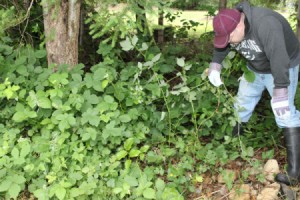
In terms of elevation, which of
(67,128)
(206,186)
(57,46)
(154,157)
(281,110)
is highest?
(57,46)

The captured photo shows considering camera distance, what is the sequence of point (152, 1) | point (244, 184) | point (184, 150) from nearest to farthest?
point (152, 1) → point (244, 184) → point (184, 150)

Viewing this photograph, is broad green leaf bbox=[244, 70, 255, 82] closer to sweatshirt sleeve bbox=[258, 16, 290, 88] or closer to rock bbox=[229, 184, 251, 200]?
sweatshirt sleeve bbox=[258, 16, 290, 88]

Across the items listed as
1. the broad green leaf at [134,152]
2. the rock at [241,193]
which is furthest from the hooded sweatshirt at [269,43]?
the broad green leaf at [134,152]

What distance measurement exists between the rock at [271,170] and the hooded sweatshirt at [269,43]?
0.86 meters

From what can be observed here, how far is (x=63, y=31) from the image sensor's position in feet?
12.3

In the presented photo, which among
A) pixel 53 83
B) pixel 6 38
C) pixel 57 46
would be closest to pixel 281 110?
pixel 53 83

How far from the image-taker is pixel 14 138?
3373mm

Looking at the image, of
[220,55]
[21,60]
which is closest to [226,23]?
[220,55]

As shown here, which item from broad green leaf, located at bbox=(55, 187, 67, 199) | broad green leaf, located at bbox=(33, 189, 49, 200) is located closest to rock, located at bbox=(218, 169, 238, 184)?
broad green leaf, located at bbox=(55, 187, 67, 199)

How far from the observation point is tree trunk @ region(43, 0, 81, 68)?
11.9ft

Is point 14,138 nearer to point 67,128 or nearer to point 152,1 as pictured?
point 67,128

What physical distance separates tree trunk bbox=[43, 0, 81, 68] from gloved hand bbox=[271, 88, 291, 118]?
2100 mm

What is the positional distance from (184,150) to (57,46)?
68.1 inches

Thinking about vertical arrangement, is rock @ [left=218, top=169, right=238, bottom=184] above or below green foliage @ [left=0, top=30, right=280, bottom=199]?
below
